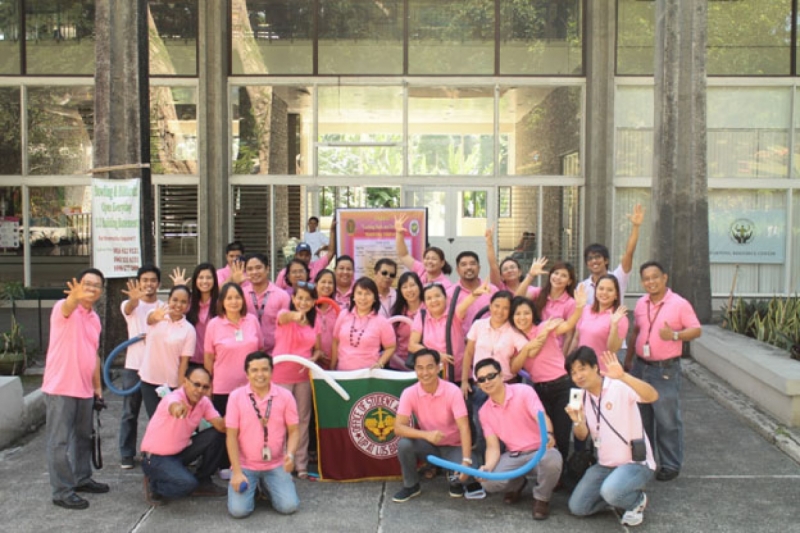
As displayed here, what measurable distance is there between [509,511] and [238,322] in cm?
255

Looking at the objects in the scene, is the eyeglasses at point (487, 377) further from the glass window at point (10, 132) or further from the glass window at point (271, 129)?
the glass window at point (10, 132)

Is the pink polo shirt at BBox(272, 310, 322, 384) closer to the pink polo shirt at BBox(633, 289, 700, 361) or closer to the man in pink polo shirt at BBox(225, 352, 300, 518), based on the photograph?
the man in pink polo shirt at BBox(225, 352, 300, 518)

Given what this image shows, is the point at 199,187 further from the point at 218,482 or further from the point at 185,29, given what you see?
Result: the point at 218,482

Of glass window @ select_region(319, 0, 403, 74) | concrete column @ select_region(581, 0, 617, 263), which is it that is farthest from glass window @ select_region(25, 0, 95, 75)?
concrete column @ select_region(581, 0, 617, 263)

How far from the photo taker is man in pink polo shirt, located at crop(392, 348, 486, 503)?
610 cm

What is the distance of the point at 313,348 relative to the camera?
23.0 feet

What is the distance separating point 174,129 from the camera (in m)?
16.1

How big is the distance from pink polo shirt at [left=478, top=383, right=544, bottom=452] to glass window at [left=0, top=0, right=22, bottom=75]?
1386cm

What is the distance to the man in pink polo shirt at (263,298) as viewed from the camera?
24.4 feet

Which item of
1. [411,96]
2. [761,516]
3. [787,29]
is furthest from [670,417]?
[787,29]

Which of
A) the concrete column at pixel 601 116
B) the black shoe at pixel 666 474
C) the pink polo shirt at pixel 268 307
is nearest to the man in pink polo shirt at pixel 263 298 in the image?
the pink polo shirt at pixel 268 307

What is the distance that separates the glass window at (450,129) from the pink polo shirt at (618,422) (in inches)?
431

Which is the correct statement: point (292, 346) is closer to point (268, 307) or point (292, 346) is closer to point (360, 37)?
point (268, 307)

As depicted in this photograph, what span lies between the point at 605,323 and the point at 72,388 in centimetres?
402
